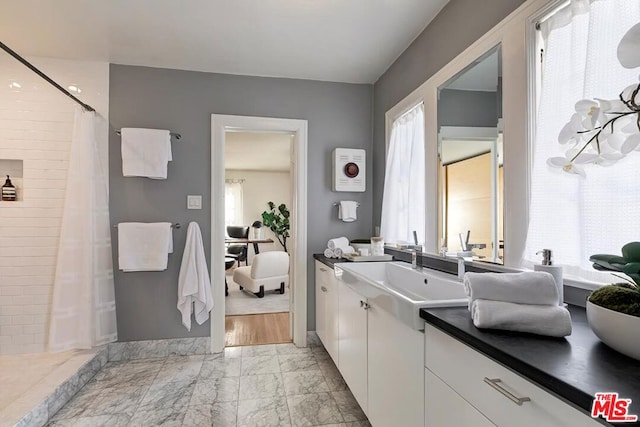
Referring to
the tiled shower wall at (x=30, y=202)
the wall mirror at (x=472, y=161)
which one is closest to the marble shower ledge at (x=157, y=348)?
the tiled shower wall at (x=30, y=202)

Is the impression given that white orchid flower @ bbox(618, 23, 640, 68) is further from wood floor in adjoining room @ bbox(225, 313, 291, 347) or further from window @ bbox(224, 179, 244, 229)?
window @ bbox(224, 179, 244, 229)

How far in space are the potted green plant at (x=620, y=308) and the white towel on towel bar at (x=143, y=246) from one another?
2781mm

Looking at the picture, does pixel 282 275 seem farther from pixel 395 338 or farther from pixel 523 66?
pixel 523 66

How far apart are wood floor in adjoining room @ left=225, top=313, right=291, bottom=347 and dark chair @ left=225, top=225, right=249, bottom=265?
2.81 meters

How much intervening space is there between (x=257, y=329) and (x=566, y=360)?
3.24m

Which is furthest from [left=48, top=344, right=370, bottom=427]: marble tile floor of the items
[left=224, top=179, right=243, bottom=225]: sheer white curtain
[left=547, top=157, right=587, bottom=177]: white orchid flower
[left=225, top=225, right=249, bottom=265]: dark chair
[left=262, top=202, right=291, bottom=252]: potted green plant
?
[left=224, top=179, right=243, bottom=225]: sheer white curtain

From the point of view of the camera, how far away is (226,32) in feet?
7.90

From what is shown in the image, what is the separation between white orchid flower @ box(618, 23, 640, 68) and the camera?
2.49 feet

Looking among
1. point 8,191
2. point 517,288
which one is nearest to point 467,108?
point 517,288

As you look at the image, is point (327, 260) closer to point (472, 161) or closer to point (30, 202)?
point (472, 161)

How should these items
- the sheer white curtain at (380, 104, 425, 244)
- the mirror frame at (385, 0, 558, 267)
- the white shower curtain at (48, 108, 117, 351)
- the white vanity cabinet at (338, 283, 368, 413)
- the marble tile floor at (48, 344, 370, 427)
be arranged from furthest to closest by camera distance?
the white shower curtain at (48, 108, 117, 351) < the sheer white curtain at (380, 104, 425, 244) < the marble tile floor at (48, 344, 370, 427) < the white vanity cabinet at (338, 283, 368, 413) < the mirror frame at (385, 0, 558, 267)

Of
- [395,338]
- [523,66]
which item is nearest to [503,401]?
[395,338]

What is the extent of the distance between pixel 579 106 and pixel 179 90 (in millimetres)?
2952

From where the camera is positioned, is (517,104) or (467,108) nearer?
(517,104)
